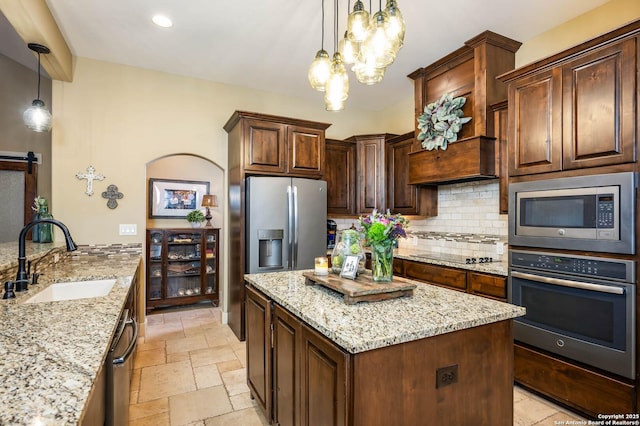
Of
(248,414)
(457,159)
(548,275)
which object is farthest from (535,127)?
(248,414)

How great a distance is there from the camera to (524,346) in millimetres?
2471

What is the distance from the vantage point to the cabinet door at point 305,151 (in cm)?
379

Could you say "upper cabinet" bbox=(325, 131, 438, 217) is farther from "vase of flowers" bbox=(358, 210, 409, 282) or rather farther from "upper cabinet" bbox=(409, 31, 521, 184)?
"vase of flowers" bbox=(358, 210, 409, 282)

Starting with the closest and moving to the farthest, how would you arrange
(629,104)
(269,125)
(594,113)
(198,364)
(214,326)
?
(629,104)
(594,113)
(198,364)
(269,125)
(214,326)

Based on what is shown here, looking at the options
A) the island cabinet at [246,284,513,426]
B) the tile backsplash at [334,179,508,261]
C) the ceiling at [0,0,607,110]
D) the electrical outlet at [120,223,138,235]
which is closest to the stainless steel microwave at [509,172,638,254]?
the tile backsplash at [334,179,508,261]

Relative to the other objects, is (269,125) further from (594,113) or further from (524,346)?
(524,346)

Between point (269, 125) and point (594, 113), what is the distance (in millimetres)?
2779

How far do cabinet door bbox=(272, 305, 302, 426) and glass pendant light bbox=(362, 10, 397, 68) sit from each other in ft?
4.48

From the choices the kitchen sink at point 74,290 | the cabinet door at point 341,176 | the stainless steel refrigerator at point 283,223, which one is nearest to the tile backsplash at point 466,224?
the cabinet door at point 341,176

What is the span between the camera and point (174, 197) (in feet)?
17.0

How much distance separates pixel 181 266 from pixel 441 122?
3.88m

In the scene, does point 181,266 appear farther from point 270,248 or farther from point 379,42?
point 379,42

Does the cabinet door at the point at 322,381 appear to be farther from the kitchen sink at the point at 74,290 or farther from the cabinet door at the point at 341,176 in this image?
the cabinet door at the point at 341,176

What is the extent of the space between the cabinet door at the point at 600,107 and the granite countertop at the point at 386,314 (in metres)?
1.23
